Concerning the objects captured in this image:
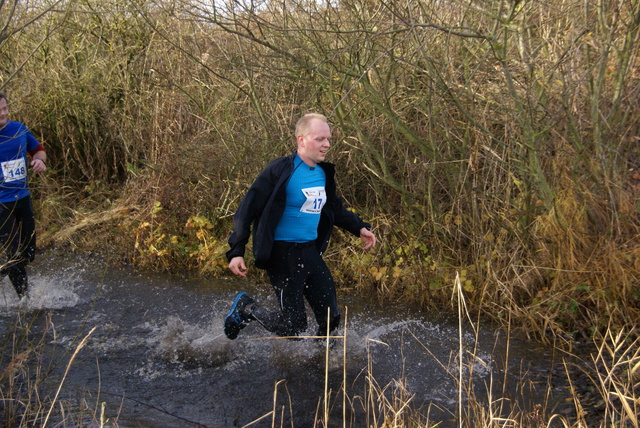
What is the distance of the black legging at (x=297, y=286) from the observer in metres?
4.93

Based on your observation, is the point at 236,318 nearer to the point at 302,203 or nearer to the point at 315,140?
the point at 302,203

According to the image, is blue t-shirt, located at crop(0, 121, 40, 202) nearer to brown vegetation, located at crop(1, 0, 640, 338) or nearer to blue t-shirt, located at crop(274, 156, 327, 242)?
brown vegetation, located at crop(1, 0, 640, 338)

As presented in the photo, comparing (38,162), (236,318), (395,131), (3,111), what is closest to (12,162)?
(38,162)

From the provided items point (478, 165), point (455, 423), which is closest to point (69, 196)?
point (478, 165)

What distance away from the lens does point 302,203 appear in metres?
4.88

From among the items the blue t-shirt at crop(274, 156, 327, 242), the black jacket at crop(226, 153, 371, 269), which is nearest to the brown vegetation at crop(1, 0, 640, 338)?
the blue t-shirt at crop(274, 156, 327, 242)

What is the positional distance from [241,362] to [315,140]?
1804mm

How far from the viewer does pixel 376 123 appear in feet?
24.2

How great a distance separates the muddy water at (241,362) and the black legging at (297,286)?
1.11ft

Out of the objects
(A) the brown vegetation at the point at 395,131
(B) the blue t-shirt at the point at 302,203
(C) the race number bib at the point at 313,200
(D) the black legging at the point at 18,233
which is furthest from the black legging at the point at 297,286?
(D) the black legging at the point at 18,233

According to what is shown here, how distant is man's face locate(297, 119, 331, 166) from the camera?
4727 mm

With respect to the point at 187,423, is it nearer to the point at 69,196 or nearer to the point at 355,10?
the point at 355,10

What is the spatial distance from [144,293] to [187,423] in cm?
317

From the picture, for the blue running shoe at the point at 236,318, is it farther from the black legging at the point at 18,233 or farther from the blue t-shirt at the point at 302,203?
the black legging at the point at 18,233
